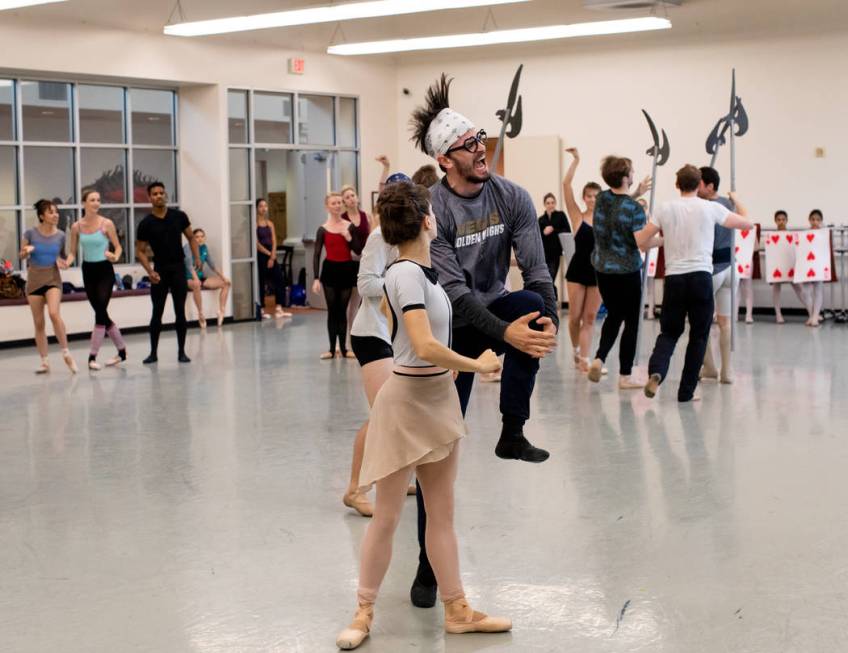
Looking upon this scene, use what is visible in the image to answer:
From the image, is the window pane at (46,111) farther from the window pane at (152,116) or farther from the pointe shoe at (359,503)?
the pointe shoe at (359,503)

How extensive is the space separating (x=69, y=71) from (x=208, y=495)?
9061mm

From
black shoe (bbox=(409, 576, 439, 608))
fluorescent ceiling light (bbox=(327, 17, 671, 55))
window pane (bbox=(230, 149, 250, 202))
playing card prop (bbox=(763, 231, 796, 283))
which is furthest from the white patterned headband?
window pane (bbox=(230, 149, 250, 202))

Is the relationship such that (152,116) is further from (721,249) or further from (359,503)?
(359,503)

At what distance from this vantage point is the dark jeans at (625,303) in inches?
348

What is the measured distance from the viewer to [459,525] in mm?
5285

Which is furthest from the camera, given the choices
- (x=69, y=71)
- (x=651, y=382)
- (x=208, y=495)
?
(x=69, y=71)

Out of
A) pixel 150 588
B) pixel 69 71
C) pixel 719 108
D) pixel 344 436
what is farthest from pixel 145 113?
pixel 150 588

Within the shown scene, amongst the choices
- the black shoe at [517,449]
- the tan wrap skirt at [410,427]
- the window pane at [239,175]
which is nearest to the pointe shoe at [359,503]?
the black shoe at [517,449]

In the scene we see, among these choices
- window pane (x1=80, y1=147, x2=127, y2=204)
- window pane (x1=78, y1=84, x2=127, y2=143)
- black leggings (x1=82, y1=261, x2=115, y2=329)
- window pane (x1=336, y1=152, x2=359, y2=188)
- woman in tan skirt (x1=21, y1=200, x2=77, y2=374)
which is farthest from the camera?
window pane (x1=336, y1=152, x2=359, y2=188)

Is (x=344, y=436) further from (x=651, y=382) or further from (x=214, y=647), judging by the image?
(x=214, y=647)

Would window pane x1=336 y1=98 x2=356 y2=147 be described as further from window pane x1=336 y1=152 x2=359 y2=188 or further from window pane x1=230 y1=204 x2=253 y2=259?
window pane x1=230 y1=204 x2=253 y2=259

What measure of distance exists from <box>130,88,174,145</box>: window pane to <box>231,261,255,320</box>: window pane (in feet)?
6.14

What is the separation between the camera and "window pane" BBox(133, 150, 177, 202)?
602 inches

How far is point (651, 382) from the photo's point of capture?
8.48 m
